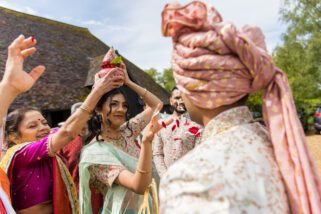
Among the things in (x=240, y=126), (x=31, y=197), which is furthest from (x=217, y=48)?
(x=31, y=197)

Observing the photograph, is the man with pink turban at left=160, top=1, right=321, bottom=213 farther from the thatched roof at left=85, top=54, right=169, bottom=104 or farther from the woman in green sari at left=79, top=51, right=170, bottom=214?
the thatched roof at left=85, top=54, right=169, bottom=104

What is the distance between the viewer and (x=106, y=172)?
7.90 ft

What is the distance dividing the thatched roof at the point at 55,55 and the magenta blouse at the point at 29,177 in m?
11.9

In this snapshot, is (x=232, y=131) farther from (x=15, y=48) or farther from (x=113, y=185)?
(x=113, y=185)

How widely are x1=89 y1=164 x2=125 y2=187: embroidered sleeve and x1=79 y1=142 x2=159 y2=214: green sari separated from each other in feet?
0.09

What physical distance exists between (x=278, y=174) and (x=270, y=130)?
0.17m

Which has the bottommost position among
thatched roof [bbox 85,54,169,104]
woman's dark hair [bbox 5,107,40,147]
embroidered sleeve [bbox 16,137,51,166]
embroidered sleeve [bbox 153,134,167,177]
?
embroidered sleeve [bbox 153,134,167,177]

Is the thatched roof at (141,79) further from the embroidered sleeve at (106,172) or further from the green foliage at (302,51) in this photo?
the embroidered sleeve at (106,172)

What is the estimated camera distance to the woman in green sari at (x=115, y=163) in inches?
88.3

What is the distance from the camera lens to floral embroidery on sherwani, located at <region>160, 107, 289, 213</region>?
1.15 metres

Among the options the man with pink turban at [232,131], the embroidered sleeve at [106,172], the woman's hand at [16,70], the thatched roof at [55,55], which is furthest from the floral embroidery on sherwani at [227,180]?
the thatched roof at [55,55]

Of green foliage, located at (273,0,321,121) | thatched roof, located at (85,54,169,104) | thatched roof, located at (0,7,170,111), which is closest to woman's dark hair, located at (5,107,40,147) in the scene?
thatched roof, located at (0,7,170,111)

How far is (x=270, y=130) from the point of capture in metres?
1.33

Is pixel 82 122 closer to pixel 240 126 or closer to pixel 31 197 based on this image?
pixel 31 197
